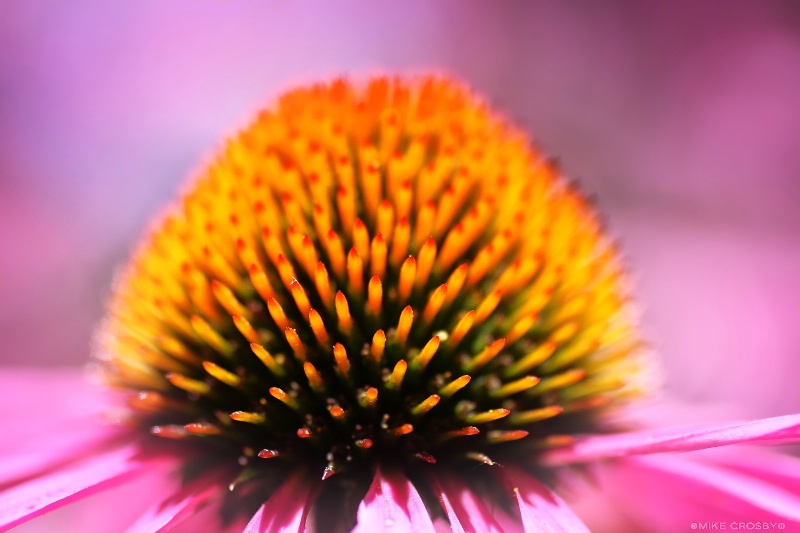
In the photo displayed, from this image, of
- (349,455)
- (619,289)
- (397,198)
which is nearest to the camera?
(349,455)

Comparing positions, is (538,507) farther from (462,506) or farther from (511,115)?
(511,115)

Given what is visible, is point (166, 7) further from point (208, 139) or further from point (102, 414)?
point (102, 414)

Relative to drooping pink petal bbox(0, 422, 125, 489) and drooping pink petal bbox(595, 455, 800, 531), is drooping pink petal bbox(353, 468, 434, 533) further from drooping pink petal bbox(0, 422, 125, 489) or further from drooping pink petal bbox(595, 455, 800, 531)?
drooping pink petal bbox(0, 422, 125, 489)

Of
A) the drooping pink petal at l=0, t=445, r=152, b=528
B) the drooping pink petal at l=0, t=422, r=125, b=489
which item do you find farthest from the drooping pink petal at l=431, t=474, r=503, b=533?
the drooping pink petal at l=0, t=422, r=125, b=489

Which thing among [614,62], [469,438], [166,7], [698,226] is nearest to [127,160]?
[166,7]

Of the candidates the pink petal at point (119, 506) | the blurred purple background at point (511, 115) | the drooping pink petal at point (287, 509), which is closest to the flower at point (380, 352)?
the drooping pink petal at point (287, 509)
